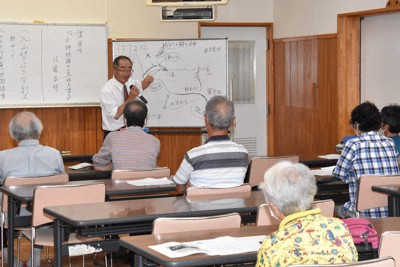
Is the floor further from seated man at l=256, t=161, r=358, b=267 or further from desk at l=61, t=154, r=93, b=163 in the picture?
seated man at l=256, t=161, r=358, b=267

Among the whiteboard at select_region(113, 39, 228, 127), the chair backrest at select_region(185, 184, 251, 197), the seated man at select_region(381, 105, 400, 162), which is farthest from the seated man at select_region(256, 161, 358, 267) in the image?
the whiteboard at select_region(113, 39, 228, 127)

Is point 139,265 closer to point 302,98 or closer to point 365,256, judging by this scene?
point 365,256

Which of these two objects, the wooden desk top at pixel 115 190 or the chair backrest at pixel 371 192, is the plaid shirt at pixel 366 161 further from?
the wooden desk top at pixel 115 190

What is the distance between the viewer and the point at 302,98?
10016 mm

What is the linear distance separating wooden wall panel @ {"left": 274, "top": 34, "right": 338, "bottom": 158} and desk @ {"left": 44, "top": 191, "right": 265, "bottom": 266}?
5.01 meters

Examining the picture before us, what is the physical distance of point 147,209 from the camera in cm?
426

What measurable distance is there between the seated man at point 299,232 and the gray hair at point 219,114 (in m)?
2.05

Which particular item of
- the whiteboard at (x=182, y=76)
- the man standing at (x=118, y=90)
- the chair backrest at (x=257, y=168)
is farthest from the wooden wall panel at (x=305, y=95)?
the chair backrest at (x=257, y=168)

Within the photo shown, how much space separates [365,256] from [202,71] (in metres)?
5.96

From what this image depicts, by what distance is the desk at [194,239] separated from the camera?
302 cm

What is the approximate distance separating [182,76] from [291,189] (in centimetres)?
652

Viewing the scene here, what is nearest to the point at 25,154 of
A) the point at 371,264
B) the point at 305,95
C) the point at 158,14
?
the point at 371,264

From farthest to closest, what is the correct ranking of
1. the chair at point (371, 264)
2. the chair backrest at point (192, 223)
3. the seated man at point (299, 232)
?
the chair backrest at point (192, 223) < the seated man at point (299, 232) < the chair at point (371, 264)

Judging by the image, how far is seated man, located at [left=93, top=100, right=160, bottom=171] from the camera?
6066 mm
